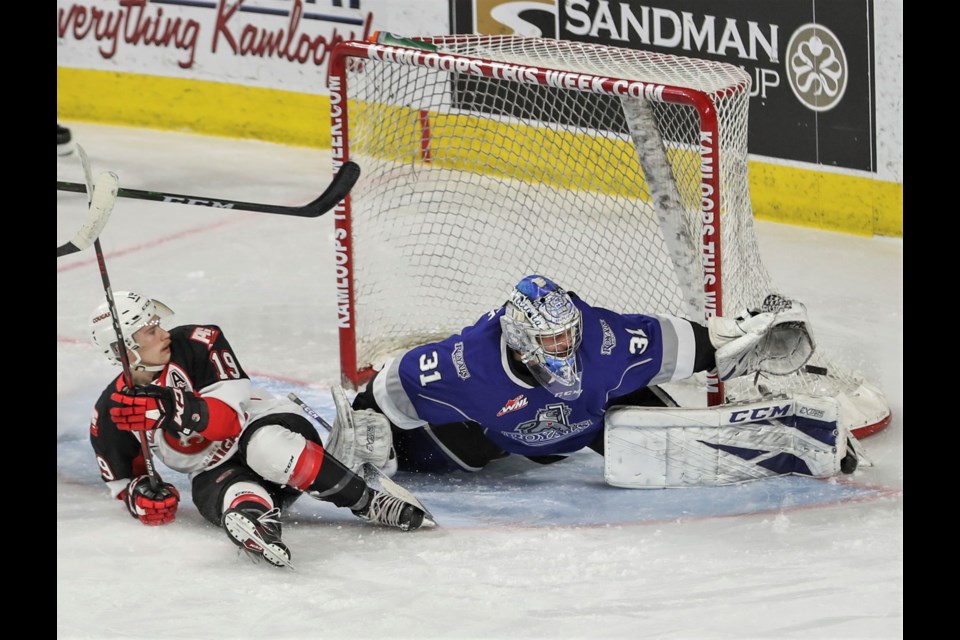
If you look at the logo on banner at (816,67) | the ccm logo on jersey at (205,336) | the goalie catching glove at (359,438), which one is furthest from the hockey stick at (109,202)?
the logo on banner at (816,67)

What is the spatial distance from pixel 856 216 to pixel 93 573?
344 cm

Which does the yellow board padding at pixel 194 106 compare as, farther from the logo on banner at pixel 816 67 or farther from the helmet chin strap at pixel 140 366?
the helmet chin strap at pixel 140 366

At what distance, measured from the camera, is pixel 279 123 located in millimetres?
8000

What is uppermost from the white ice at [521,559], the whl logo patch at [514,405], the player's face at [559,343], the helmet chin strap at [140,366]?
the player's face at [559,343]

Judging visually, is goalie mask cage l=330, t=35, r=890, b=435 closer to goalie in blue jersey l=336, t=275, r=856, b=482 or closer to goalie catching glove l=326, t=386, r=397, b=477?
goalie in blue jersey l=336, t=275, r=856, b=482

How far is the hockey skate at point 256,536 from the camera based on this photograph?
4312 millimetres

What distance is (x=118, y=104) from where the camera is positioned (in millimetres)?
8297

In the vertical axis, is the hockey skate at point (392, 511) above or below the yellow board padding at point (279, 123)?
below

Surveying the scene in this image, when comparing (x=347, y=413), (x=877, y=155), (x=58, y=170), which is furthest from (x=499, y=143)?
(x=58, y=170)

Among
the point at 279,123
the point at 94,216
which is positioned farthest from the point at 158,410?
the point at 279,123

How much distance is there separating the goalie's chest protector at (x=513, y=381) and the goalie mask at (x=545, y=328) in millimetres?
95

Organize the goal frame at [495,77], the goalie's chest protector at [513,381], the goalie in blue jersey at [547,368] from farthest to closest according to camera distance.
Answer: the goal frame at [495,77] < the goalie's chest protector at [513,381] < the goalie in blue jersey at [547,368]

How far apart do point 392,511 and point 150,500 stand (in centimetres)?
63

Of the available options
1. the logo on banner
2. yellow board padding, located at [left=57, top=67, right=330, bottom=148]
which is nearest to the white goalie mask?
the logo on banner
